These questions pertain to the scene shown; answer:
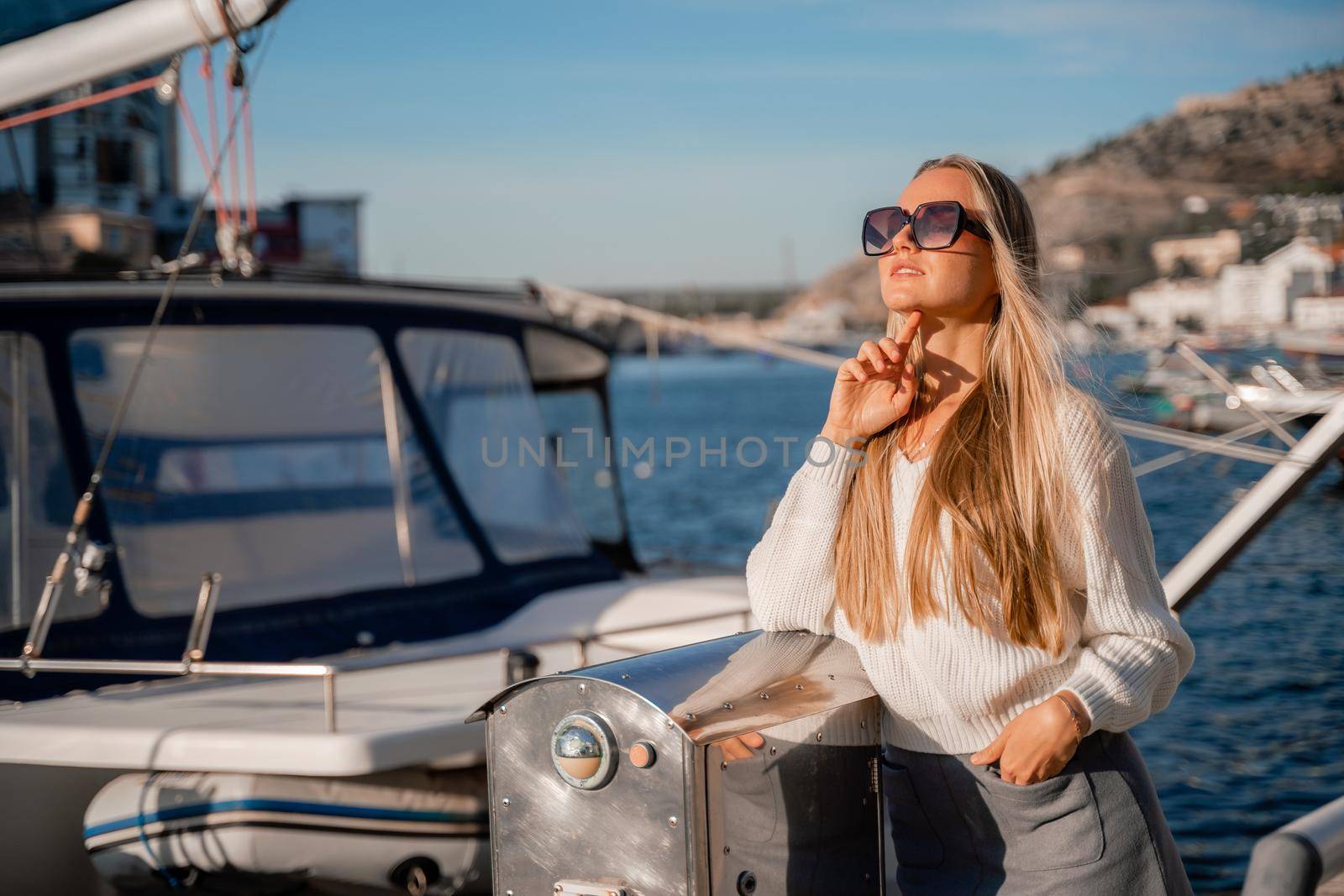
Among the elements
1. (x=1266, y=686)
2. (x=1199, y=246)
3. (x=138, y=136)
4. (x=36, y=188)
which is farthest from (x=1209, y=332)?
(x=138, y=136)

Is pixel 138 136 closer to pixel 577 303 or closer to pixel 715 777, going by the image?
pixel 577 303

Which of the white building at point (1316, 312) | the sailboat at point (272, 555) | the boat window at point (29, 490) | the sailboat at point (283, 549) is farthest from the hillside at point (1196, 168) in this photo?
the boat window at point (29, 490)

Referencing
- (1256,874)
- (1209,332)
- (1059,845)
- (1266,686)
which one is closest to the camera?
(1256,874)

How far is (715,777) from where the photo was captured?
223 centimetres

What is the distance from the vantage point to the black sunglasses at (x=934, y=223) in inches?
89.9

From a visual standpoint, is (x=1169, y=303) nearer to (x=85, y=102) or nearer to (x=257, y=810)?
(x=257, y=810)

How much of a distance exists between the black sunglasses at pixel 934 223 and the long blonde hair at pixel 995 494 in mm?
36

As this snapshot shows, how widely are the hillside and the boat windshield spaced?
7.44 feet

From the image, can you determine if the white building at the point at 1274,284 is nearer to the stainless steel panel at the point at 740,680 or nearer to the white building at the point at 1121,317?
the white building at the point at 1121,317

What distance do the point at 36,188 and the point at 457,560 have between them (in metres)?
5.34

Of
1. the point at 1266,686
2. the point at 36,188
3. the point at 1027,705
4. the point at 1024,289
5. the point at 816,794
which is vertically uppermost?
the point at 36,188

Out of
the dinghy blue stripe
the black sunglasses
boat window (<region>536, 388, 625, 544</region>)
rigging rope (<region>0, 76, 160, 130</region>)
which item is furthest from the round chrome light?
boat window (<region>536, 388, 625, 544</region>)

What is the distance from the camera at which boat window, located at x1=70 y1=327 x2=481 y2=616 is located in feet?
19.8

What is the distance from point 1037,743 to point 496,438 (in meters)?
5.50
